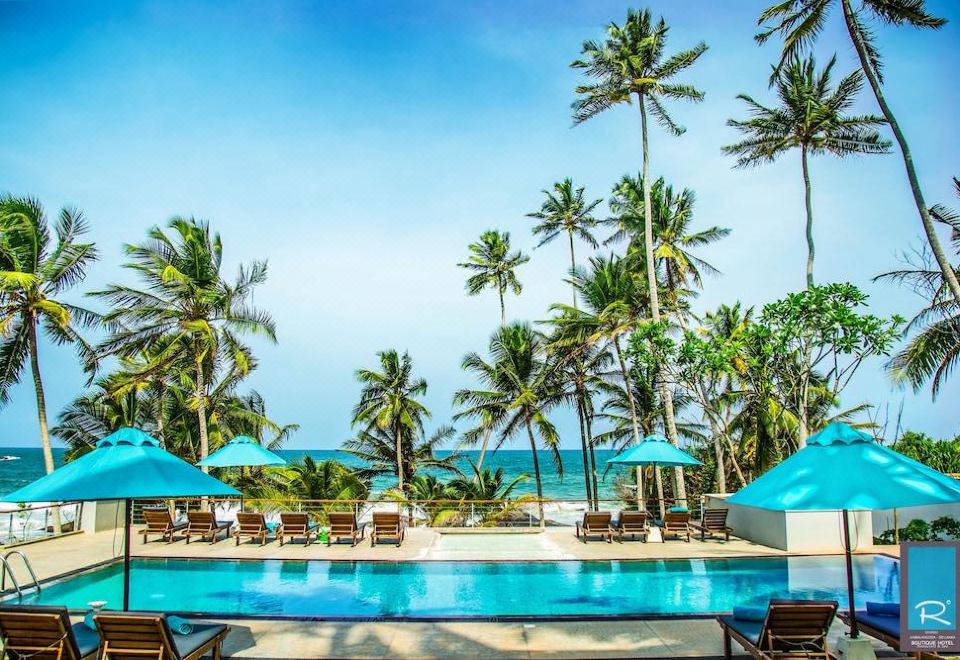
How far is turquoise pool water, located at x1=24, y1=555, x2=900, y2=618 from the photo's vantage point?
9.45m

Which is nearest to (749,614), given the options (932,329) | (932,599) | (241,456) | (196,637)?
(932,599)

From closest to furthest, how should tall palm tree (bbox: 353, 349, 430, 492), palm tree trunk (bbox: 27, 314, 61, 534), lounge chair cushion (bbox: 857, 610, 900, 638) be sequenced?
lounge chair cushion (bbox: 857, 610, 900, 638) → palm tree trunk (bbox: 27, 314, 61, 534) → tall palm tree (bbox: 353, 349, 430, 492)

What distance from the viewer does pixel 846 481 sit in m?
4.94

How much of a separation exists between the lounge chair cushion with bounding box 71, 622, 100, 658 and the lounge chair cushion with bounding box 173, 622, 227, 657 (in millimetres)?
675

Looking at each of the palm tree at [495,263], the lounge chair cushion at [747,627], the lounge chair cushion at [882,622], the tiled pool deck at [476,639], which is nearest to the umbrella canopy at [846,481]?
the lounge chair cushion at [747,627]

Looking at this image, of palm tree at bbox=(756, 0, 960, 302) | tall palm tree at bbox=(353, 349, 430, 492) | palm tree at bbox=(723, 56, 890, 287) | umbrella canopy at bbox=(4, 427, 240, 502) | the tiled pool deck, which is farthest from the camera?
tall palm tree at bbox=(353, 349, 430, 492)

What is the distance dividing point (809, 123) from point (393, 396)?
738 inches

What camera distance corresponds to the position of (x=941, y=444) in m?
18.0

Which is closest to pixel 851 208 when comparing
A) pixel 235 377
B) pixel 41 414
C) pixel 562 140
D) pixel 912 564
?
pixel 562 140

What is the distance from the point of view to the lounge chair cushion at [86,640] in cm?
557

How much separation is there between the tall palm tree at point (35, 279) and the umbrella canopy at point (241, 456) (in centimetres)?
525

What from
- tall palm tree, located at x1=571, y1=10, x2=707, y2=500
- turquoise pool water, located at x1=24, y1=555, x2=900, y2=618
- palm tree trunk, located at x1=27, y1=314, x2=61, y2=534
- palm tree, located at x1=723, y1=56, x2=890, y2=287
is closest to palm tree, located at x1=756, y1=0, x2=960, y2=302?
turquoise pool water, located at x1=24, y1=555, x2=900, y2=618

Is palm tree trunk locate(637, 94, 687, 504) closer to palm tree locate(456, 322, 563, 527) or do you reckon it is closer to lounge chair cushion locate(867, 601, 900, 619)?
palm tree locate(456, 322, 563, 527)

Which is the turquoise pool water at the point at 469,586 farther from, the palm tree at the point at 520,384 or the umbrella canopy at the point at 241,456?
the palm tree at the point at 520,384
